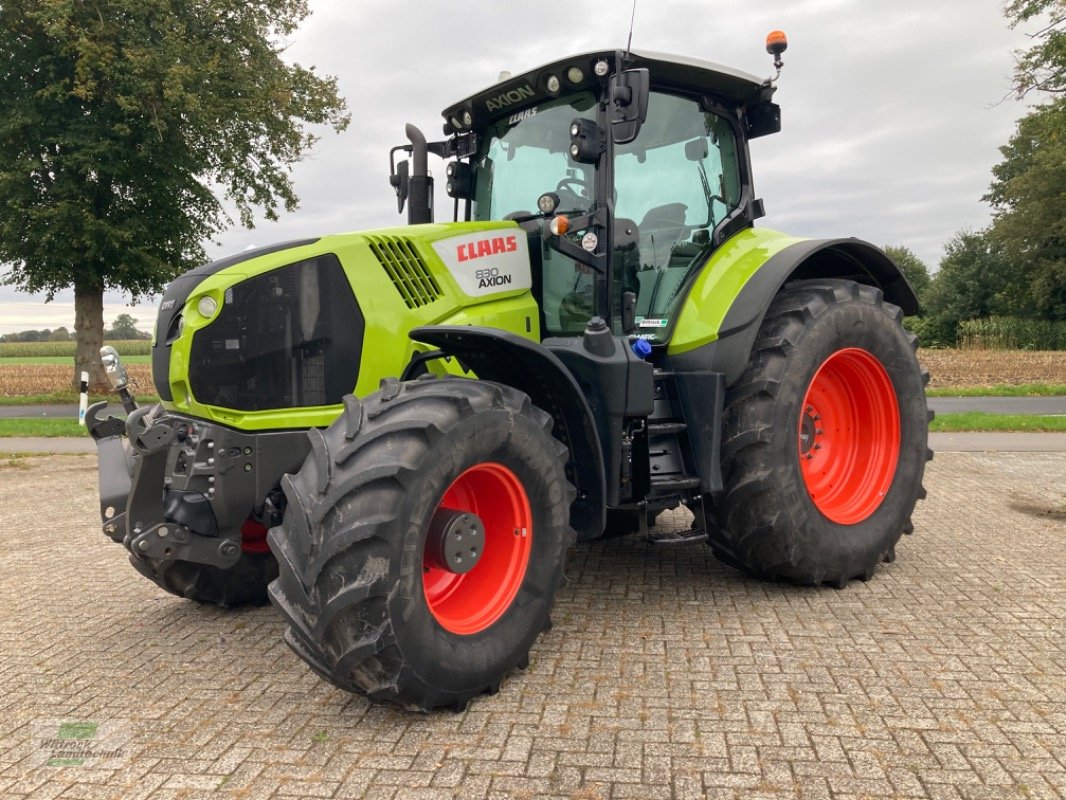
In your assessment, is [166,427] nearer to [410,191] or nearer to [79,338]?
[410,191]

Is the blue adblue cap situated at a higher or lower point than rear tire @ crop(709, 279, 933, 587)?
higher

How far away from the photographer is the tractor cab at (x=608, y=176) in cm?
399

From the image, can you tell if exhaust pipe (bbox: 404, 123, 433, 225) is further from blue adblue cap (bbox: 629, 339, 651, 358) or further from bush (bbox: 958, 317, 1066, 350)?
bush (bbox: 958, 317, 1066, 350)

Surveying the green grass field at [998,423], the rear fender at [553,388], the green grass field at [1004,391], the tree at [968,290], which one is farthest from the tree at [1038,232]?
the rear fender at [553,388]

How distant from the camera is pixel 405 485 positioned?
2766 mm

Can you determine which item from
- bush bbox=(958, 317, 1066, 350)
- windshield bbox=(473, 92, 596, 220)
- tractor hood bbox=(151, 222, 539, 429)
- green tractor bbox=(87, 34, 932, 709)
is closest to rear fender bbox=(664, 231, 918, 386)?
green tractor bbox=(87, 34, 932, 709)

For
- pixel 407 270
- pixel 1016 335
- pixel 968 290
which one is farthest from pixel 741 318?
pixel 968 290

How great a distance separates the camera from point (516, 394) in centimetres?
327

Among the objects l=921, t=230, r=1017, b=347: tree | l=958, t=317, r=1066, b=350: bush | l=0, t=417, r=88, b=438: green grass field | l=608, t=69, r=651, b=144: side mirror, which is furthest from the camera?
l=921, t=230, r=1017, b=347: tree

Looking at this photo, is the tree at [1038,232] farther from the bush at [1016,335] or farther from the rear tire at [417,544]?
the rear tire at [417,544]

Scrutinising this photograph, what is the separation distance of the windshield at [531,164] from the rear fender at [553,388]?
40.4 inches

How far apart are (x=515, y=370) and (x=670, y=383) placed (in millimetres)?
985

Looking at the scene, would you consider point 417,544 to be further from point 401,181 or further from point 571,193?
point 401,181

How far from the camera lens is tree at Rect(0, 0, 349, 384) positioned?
1647 centimetres
